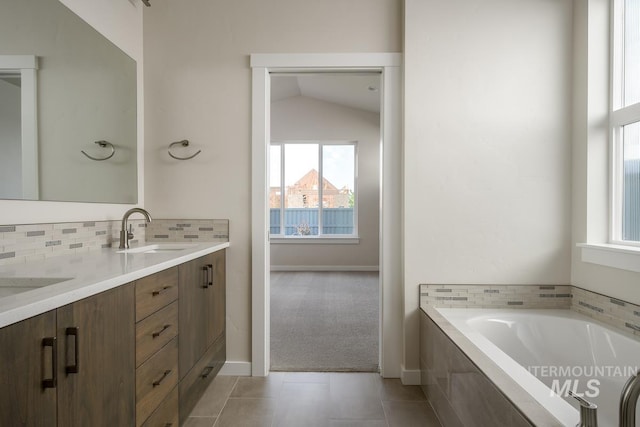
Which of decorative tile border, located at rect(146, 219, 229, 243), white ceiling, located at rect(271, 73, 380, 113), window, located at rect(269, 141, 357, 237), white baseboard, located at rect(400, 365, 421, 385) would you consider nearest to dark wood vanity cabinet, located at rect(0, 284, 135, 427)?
decorative tile border, located at rect(146, 219, 229, 243)

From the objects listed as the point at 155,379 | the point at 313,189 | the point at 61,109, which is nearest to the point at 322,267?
the point at 313,189

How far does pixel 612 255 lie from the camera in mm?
1927

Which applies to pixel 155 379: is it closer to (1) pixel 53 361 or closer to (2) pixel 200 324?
(2) pixel 200 324

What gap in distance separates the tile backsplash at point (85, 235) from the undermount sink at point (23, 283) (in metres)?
0.33

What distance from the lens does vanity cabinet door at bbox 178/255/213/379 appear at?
5.73ft

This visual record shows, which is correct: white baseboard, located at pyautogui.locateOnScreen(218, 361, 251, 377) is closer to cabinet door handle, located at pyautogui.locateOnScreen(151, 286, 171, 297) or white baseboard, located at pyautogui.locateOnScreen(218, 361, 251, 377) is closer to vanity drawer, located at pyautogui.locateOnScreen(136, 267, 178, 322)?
vanity drawer, located at pyautogui.locateOnScreen(136, 267, 178, 322)

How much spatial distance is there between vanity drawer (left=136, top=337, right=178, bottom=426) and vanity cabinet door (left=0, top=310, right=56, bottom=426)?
19.0 inches

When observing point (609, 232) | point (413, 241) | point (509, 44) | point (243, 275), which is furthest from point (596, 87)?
point (243, 275)

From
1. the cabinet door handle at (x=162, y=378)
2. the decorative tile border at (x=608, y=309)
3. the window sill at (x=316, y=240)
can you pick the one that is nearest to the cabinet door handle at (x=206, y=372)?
the cabinet door handle at (x=162, y=378)

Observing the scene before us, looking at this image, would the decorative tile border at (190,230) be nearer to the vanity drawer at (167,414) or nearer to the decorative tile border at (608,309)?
the vanity drawer at (167,414)

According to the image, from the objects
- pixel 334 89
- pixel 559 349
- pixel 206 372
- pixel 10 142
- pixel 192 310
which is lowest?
pixel 206 372

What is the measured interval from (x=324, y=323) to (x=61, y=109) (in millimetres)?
2783

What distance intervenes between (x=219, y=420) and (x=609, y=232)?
2.50m

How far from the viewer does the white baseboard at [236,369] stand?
2.45 m
